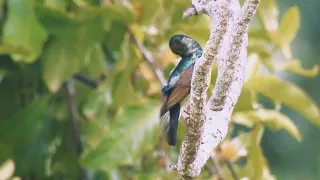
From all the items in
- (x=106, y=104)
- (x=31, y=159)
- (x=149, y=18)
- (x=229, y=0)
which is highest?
(x=229, y=0)

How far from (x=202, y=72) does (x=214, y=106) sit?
0.17 ft

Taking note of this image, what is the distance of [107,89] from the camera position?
1411 millimetres

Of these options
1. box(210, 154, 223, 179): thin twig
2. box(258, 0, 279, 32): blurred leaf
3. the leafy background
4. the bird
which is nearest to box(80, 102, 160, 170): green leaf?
the leafy background

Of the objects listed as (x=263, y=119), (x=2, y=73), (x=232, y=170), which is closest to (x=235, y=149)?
(x=232, y=170)

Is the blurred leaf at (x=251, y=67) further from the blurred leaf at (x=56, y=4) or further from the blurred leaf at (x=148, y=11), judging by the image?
the blurred leaf at (x=56, y=4)

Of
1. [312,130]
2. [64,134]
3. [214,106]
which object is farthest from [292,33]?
[312,130]

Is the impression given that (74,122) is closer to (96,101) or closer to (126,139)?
(96,101)

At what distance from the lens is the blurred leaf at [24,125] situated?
141cm

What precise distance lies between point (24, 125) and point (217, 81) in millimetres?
897

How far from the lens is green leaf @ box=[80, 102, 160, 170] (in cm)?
124

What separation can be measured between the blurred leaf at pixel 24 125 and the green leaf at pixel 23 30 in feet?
0.61

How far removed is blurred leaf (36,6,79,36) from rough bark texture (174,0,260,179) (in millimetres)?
661

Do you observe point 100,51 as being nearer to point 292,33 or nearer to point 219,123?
point 292,33

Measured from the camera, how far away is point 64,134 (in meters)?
1.50
